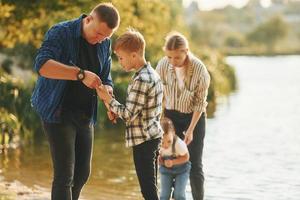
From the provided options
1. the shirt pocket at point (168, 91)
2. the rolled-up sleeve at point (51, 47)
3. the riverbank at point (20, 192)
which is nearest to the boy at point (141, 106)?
the rolled-up sleeve at point (51, 47)

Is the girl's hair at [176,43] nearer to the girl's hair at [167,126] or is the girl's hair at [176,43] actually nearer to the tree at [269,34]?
the girl's hair at [167,126]

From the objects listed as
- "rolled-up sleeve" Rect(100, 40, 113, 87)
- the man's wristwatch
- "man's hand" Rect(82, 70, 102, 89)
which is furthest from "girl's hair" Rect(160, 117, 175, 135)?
the man's wristwatch

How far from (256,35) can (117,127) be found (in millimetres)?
124294

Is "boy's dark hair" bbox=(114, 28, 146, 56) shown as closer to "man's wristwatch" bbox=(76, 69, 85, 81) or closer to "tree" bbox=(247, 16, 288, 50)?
"man's wristwatch" bbox=(76, 69, 85, 81)

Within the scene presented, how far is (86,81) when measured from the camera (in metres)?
5.20

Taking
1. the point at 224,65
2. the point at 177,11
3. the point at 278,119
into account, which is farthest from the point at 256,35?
the point at 278,119

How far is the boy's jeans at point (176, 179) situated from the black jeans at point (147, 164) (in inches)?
28.7

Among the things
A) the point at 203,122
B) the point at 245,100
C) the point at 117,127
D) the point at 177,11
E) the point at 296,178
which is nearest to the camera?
the point at 203,122

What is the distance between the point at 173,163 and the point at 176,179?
162 mm

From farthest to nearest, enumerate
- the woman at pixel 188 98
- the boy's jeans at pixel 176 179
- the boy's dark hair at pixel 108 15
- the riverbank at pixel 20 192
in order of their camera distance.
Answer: the riverbank at pixel 20 192
the woman at pixel 188 98
the boy's jeans at pixel 176 179
the boy's dark hair at pixel 108 15

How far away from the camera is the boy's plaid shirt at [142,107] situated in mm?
5469

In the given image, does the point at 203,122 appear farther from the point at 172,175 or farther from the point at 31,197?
the point at 31,197

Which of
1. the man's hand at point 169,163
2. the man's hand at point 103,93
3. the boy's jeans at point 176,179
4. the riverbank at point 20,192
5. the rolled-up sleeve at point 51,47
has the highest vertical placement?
the rolled-up sleeve at point 51,47

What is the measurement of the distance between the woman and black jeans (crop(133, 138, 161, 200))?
1022 mm
